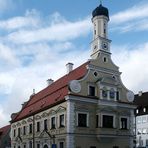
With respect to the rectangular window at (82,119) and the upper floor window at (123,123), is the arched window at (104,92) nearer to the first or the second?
the rectangular window at (82,119)

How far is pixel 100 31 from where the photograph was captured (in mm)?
46406

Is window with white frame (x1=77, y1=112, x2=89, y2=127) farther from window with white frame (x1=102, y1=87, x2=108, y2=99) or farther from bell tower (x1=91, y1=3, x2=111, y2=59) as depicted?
bell tower (x1=91, y1=3, x2=111, y2=59)

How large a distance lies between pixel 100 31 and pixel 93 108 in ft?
32.9

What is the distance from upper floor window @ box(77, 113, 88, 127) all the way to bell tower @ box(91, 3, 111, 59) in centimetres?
778

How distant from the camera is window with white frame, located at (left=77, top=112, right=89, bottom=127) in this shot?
41.2 metres

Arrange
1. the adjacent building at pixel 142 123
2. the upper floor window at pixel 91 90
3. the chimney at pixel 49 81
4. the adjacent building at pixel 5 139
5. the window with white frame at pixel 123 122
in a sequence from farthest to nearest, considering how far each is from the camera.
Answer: the adjacent building at pixel 142 123, the adjacent building at pixel 5 139, the chimney at pixel 49 81, the window with white frame at pixel 123 122, the upper floor window at pixel 91 90

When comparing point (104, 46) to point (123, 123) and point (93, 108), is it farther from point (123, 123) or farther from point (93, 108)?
point (123, 123)

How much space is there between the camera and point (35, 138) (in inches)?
1946

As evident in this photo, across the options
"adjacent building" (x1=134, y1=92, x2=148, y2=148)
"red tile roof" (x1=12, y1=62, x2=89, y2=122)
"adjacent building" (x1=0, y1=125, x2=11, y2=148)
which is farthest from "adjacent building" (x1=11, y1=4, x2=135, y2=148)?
"adjacent building" (x1=134, y1=92, x2=148, y2=148)

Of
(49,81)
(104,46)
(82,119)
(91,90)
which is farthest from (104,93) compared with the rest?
(49,81)

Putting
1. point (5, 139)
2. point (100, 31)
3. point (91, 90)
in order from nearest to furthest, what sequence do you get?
point (91, 90) < point (100, 31) < point (5, 139)

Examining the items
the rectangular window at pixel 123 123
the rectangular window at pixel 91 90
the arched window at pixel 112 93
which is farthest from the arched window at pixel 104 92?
the rectangular window at pixel 123 123

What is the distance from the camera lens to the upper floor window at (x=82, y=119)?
41.2m

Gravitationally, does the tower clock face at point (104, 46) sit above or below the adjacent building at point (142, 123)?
above
